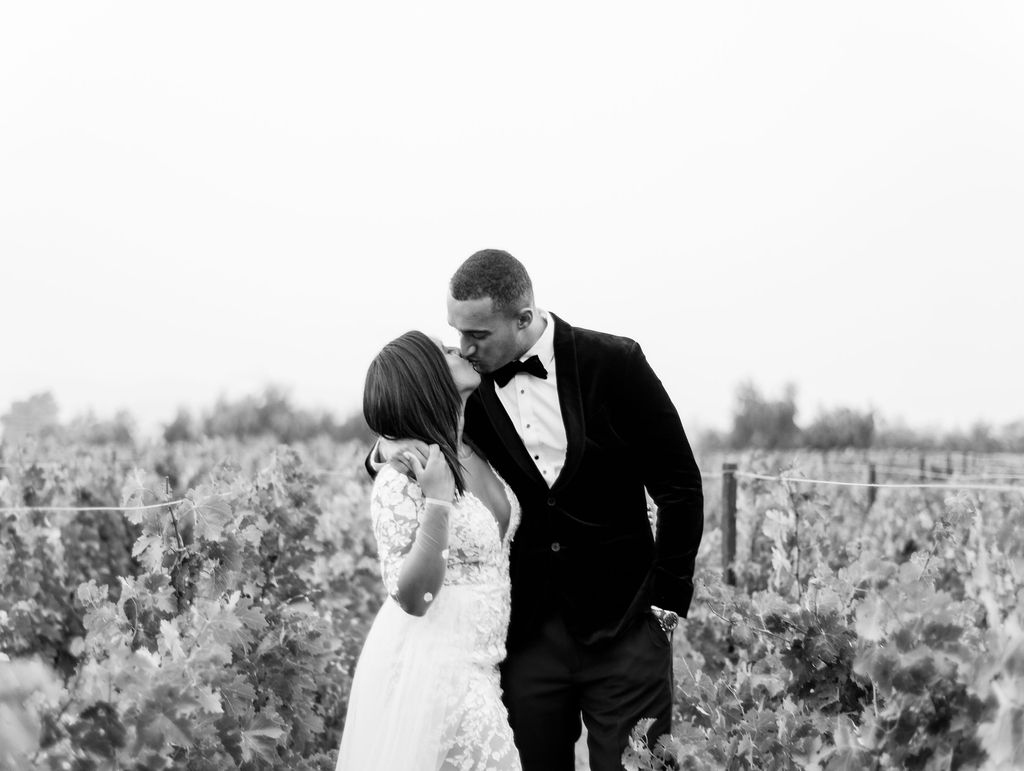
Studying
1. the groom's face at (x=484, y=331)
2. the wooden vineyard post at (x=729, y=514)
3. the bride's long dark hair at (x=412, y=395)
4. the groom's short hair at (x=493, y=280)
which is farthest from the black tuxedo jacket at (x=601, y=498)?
the wooden vineyard post at (x=729, y=514)

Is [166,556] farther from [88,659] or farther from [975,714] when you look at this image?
[975,714]

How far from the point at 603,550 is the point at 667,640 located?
→ 0.33 m

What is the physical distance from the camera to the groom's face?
3.29 meters

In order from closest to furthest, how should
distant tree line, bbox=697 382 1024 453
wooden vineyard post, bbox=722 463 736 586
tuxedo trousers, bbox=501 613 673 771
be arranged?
tuxedo trousers, bbox=501 613 673 771, wooden vineyard post, bbox=722 463 736 586, distant tree line, bbox=697 382 1024 453

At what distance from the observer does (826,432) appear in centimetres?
8431

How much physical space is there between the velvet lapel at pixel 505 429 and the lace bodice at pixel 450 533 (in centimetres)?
13

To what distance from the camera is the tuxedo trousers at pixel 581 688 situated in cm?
328

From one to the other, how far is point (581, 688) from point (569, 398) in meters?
0.82

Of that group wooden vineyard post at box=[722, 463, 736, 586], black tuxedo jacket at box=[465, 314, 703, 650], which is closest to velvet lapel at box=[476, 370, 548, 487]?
black tuxedo jacket at box=[465, 314, 703, 650]

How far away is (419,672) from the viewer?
3.00 m

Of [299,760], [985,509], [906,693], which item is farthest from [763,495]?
[906,693]

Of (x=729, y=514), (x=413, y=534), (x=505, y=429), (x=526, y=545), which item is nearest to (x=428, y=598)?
(x=413, y=534)

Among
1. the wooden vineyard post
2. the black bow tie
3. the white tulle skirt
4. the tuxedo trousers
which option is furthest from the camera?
the wooden vineyard post

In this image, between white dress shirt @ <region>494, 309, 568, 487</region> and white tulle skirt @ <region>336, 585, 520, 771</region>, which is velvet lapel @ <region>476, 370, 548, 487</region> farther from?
white tulle skirt @ <region>336, 585, 520, 771</region>
